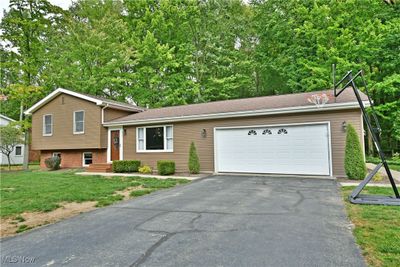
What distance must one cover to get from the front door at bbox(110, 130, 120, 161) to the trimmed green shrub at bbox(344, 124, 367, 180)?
37.6ft

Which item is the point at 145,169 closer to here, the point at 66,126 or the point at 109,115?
the point at 109,115

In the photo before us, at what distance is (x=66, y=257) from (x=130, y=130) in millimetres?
11093

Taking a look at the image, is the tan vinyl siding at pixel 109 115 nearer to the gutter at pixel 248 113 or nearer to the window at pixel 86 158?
the gutter at pixel 248 113

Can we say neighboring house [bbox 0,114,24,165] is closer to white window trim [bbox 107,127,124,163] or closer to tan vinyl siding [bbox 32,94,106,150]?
tan vinyl siding [bbox 32,94,106,150]

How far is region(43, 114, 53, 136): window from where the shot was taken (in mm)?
16288

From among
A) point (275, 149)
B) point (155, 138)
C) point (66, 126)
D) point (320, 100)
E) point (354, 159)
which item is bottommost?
point (354, 159)

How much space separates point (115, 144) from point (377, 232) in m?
13.3

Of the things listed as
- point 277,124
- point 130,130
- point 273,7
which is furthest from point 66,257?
point 273,7

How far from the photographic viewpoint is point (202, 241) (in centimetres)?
350

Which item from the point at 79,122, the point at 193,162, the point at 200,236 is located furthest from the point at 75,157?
the point at 200,236

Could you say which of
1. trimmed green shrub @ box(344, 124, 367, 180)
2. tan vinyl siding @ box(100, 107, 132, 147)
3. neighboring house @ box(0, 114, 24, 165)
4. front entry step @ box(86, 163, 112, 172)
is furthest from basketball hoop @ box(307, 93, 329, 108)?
neighboring house @ box(0, 114, 24, 165)

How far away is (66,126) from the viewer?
15633 millimetres

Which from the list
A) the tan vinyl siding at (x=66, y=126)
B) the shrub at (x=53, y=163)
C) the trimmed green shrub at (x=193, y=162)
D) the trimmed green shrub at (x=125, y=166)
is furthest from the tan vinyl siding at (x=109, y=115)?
the trimmed green shrub at (x=193, y=162)

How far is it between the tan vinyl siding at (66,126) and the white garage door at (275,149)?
7632mm
